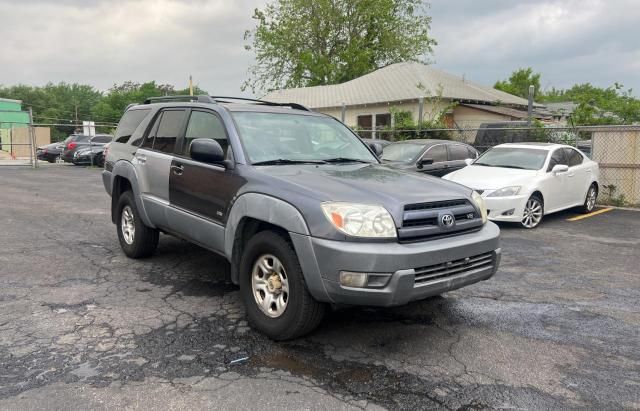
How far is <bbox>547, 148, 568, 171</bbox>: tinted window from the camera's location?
374 inches

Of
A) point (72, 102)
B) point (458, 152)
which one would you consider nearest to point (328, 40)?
point (458, 152)

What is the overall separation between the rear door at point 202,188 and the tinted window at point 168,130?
19 centimetres

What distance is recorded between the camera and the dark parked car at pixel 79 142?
23.8 meters

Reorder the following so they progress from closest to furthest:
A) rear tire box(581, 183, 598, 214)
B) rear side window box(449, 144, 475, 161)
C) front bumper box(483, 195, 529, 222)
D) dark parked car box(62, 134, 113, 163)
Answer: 1. front bumper box(483, 195, 529, 222)
2. rear tire box(581, 183, 598, 214)
3. rear side window box(449, 144, 475, 161)
4. dark parked car box(62, 134, 113, 163)

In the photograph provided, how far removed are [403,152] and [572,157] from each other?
3387 millimetres

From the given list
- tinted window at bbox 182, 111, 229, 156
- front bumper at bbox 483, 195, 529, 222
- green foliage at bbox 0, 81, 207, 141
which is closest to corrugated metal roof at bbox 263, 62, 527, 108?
front bumper at bbox 483, 195, 529, 222

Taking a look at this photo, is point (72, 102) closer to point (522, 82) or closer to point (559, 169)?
point (522, 82)

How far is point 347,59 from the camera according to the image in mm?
38469

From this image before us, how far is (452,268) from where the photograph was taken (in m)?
3.72

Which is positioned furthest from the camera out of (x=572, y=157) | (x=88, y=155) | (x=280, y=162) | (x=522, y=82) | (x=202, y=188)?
(x=522, y=82)

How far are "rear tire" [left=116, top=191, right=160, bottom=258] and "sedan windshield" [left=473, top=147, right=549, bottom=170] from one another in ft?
21.8

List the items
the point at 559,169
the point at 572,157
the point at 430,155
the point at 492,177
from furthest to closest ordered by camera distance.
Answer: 1. the point at 430,155
2. the point at 572,157
3. the point at 559,169
4. the point at 492,177

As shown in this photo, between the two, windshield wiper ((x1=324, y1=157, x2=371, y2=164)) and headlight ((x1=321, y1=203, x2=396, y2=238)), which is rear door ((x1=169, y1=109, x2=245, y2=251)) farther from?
headlight ((x1=321, y1=203, x2=396, y2=238))

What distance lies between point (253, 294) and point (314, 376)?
0.95 metres
